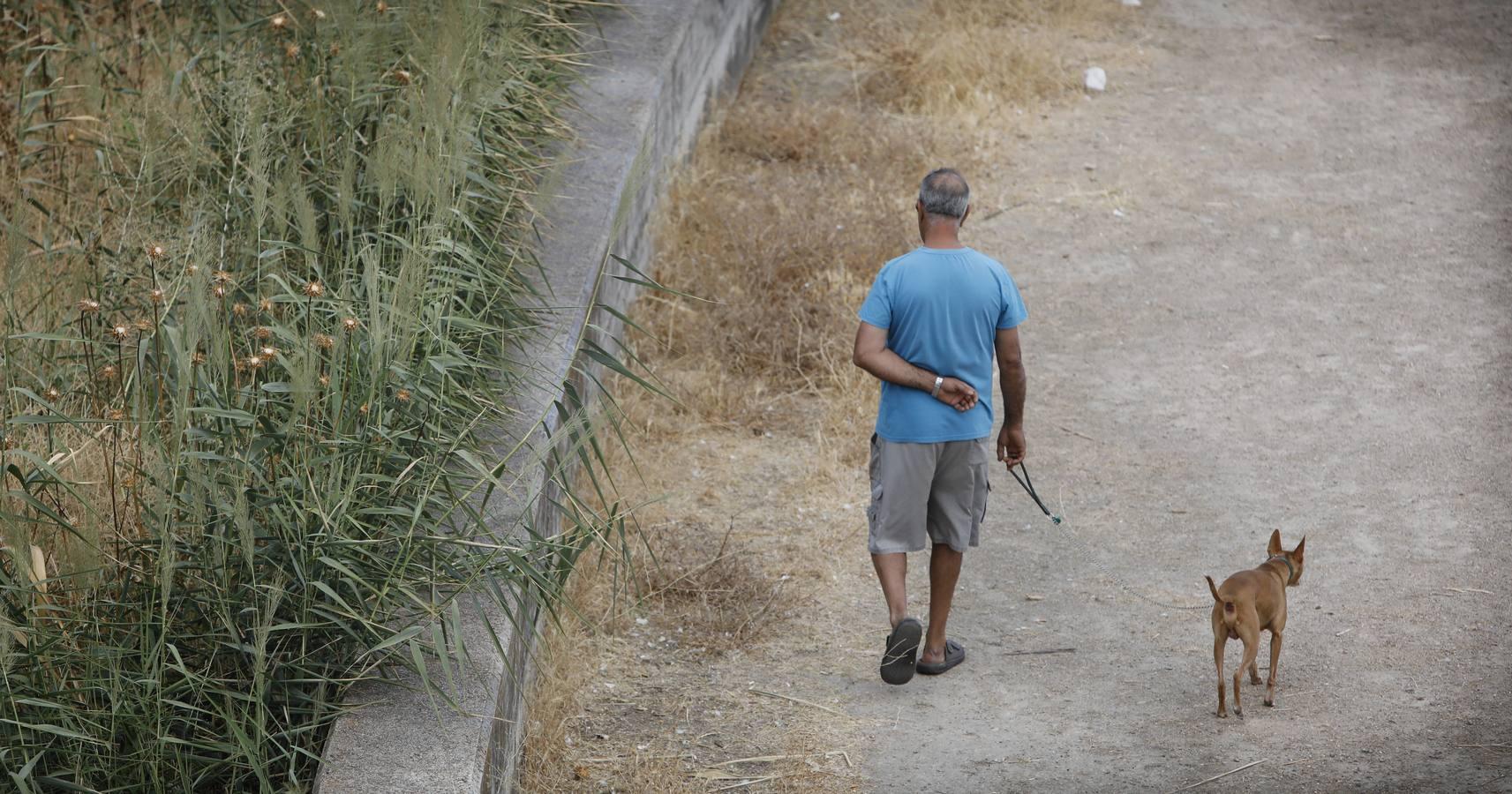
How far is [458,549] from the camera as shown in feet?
13.2

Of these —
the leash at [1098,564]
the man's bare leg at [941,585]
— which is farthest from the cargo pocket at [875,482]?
the leash at [1098,564]

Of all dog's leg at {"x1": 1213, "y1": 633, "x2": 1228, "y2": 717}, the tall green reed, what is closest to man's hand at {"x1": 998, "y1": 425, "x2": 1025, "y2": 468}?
dog's leg at {"x1": 1213, "y1": 633, "x2": 1228, "y2": 717}

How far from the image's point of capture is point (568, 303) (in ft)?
19.1

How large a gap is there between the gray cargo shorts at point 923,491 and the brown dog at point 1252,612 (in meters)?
0.80

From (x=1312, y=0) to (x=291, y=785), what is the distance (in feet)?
35.5

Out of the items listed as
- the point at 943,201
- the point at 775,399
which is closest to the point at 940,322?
the point at 943,201

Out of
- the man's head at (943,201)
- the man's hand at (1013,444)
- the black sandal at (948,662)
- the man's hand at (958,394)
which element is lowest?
the black sandal at (948,662)

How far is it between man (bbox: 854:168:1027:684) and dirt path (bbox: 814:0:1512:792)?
0.34 meters

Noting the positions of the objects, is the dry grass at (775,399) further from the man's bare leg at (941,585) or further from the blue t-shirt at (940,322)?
the blue t-shirt at (940,322)

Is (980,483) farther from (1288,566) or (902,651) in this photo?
(1288,566)

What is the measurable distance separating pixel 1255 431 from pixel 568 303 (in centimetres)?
300

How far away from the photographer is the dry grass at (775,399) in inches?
189

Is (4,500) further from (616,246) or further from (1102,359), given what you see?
(1102,359)

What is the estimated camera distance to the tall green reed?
3605 millimetres
